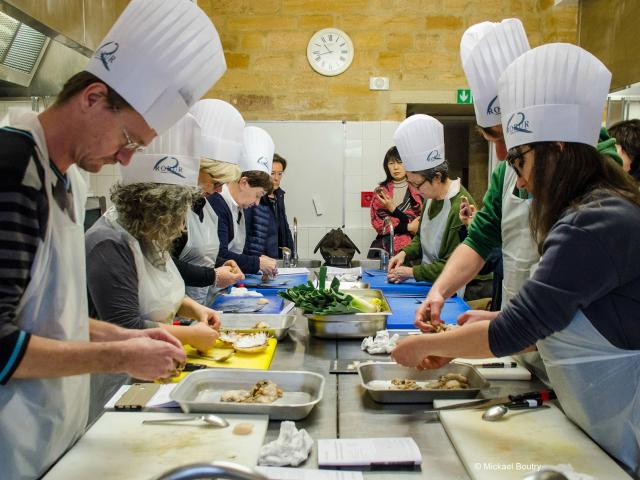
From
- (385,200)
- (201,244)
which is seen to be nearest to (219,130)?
(201,244)

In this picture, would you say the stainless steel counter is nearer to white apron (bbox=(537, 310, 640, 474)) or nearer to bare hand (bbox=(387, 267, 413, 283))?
white apron (bbox=(537, 310, 640, 474))

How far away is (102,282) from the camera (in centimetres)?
172

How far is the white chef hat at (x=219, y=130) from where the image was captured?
9.81ft

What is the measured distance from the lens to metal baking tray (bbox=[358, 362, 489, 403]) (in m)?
1.46

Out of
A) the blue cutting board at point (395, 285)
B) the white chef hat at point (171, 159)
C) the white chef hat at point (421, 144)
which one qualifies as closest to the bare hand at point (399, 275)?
the blue cutting board at point (395, 285)

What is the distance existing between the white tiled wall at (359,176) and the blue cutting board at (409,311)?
334 centimetres

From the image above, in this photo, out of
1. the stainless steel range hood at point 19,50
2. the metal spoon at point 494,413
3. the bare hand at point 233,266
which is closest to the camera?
the metal spoon at point 494,413

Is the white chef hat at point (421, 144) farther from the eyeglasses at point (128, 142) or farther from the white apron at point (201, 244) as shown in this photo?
the eyeglasses at point (128, 142)

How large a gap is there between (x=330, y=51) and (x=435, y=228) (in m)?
3.11

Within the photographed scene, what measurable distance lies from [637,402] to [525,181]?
56cm

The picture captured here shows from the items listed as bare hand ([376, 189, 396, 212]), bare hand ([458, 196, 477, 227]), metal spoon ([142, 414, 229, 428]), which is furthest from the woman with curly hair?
bare hand ([376, 189, 396, 212])

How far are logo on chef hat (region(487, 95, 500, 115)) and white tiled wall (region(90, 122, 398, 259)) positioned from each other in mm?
4038

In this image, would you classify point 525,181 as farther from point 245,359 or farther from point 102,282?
point 102,282

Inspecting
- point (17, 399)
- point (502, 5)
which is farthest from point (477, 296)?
point (502, 5)
